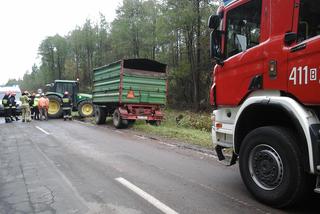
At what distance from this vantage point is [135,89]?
1541 centimetres

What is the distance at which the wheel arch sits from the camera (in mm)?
4203

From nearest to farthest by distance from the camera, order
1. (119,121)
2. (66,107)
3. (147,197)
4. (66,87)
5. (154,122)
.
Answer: (147,197) < (119,121) < (154,122) < (66,107) < (66,87)

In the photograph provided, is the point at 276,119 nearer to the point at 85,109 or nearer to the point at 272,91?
the point at 272,91

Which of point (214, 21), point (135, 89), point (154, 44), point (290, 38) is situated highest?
point (154, 44)

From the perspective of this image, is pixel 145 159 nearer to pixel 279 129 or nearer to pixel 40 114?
pixel 279 129

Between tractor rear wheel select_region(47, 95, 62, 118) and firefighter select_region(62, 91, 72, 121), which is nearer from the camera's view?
firefighter select_region(62, 91, 72, 121)

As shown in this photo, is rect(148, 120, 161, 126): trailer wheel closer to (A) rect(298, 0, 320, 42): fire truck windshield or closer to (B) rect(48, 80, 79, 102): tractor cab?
(B) rect(48, 80, 79, 102): tractor cab

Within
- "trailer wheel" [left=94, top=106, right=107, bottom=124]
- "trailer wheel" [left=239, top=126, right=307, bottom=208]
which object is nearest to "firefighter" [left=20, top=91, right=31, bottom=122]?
"trailer wheel" [left=94, top=106, right=107, bottom=124]

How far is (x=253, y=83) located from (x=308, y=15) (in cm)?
117

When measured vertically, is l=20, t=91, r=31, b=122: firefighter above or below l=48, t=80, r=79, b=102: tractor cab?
below

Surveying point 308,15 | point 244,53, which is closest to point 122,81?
point 244,53

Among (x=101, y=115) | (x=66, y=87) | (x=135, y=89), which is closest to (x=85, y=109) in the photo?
(x=66, y=87)

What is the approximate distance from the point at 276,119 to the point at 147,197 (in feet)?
7.04

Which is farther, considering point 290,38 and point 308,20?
point 290,38
